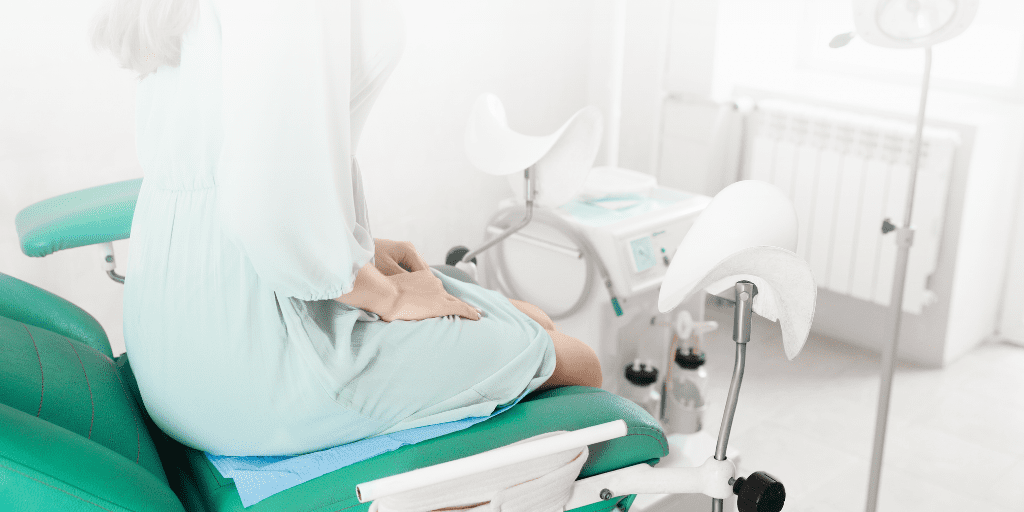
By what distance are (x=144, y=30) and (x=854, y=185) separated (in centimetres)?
227

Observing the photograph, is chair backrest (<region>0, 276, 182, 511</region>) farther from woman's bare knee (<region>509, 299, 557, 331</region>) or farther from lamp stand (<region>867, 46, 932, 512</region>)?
lamp stand (<region>867, 46, 932, 512</region>)

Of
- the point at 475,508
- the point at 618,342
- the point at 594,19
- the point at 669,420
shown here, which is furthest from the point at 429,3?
the point at 475,508

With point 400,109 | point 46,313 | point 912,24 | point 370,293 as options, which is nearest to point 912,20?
point 912,24

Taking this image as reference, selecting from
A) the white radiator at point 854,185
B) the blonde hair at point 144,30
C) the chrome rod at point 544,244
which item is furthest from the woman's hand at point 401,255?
the white radiator at point 854,185

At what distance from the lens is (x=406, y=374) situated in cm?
111

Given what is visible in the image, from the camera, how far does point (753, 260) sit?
37.8 inches

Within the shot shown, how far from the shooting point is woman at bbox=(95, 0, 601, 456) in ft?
3.07

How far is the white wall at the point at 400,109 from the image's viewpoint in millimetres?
1898

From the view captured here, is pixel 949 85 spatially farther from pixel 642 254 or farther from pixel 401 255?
pixel 401 255

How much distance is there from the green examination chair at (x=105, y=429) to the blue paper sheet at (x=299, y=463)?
1cm

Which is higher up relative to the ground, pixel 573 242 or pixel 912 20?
pixel 912 20

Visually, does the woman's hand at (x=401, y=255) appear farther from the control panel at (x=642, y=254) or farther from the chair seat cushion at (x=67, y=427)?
the control panel at (x=642, y=254)

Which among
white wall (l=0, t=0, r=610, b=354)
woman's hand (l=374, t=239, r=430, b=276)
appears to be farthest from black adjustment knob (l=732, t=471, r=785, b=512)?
white wall (l=0, t=0, r=610, b=354)

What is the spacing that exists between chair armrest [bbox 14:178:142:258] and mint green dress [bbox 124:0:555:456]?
0.22 metres
